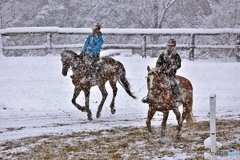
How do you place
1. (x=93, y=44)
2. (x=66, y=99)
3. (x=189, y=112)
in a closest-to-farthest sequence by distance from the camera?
(x=189, y=112) < (x=93, y=44) < (x=66, y=99)

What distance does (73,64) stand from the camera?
12.5 m

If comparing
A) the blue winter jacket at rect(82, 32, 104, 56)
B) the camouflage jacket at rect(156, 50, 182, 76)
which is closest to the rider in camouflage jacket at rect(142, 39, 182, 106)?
the camouflage jacket at rect(156, 50, 182, 76)

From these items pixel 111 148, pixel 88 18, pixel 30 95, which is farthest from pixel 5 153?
pixel 88 18

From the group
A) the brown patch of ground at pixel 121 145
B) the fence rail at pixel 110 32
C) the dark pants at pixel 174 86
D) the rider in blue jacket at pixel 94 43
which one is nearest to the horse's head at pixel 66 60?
the rider in blue jacket at pixel 94 43

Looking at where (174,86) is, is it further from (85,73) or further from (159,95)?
(85,73)

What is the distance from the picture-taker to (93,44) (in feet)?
41.2

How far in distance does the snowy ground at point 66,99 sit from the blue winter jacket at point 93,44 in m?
1.95

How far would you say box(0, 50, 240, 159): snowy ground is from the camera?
1155 centimetres

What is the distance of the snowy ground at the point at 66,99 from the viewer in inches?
455

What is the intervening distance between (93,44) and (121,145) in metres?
4.10

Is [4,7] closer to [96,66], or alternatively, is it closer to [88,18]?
[88,18]

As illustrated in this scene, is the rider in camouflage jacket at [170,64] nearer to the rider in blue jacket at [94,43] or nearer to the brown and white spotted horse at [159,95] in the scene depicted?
the brown and white spotted horse at [159,95]

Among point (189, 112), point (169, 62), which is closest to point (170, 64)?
point (169, 62)

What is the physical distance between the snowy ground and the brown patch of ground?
27cm
